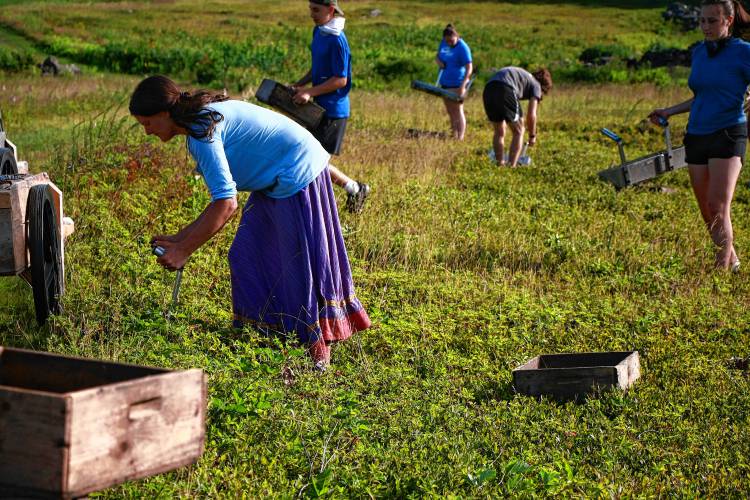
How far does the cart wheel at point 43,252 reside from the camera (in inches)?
215

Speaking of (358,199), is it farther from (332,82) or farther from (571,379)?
(571,379)

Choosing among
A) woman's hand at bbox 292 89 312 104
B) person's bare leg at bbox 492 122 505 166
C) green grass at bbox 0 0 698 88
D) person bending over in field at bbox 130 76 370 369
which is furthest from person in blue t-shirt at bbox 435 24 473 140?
green grass at bbox 0 0 698 88

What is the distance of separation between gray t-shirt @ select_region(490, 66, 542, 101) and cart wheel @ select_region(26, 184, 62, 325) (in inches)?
323

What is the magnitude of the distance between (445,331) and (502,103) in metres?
6.87

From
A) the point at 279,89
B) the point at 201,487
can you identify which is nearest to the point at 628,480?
the point at 201,487

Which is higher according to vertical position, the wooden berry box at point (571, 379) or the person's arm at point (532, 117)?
the wooden berry box at point (571, 379)

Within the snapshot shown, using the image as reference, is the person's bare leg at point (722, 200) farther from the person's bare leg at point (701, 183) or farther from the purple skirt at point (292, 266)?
the purple skirt at point (292, 266)

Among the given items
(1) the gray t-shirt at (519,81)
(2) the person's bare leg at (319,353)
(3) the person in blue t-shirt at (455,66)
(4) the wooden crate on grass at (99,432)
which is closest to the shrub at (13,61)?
(3) the person in blue t-shirt at (455,66)

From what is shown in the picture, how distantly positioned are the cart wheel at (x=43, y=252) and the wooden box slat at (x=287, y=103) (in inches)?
129

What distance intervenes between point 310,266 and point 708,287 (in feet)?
12.1

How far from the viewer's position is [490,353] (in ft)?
20.5

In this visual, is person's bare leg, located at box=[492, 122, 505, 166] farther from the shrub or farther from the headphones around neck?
the shrub

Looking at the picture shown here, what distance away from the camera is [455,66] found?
16391 millimetres

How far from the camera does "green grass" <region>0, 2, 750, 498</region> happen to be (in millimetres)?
4305
